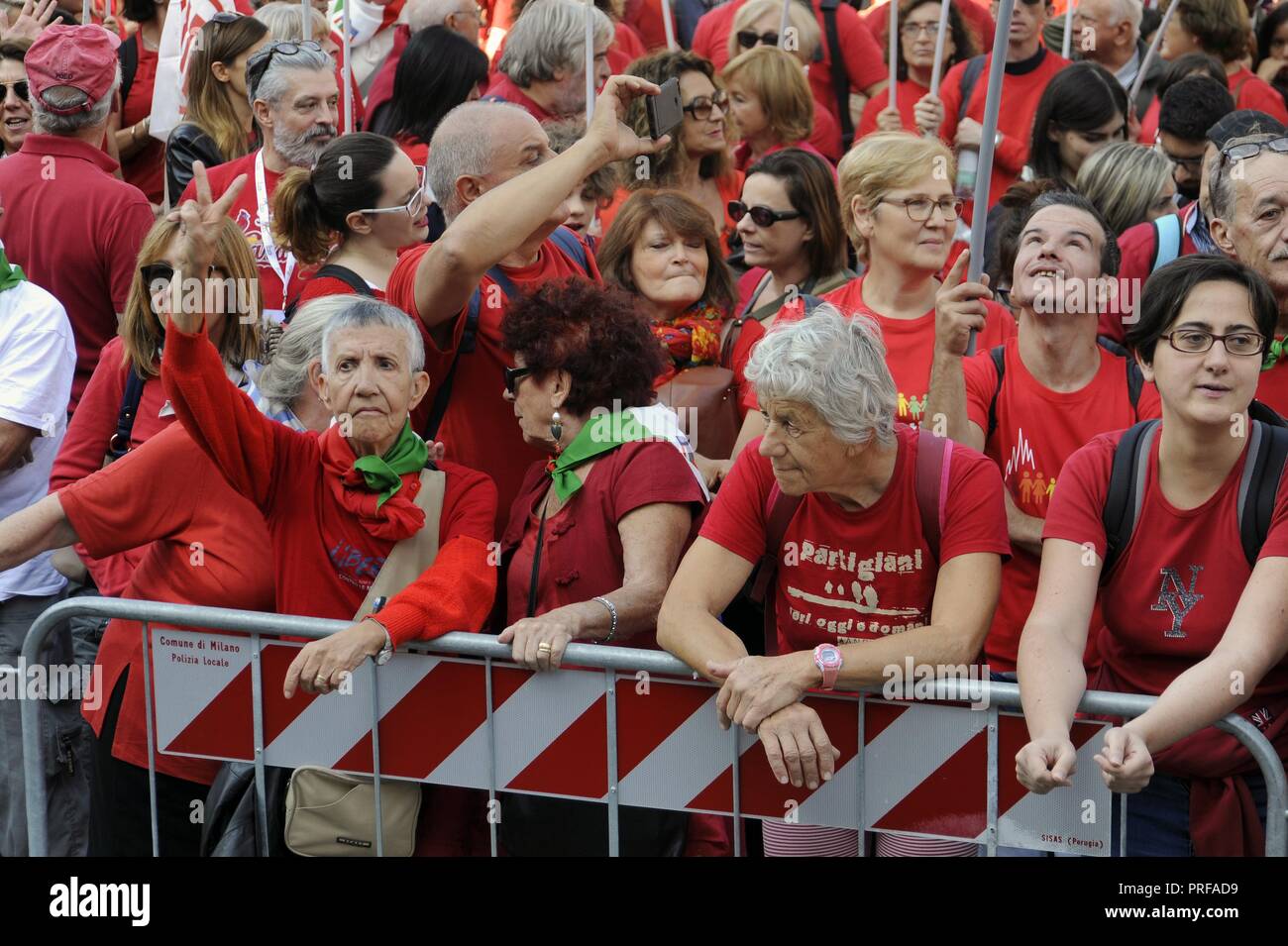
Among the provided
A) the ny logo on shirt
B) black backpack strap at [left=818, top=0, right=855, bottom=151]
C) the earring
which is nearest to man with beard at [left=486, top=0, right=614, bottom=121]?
black backpack strap at [left=818, top=0, right=855, bottom=151]

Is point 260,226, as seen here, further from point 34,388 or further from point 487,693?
point 487,693

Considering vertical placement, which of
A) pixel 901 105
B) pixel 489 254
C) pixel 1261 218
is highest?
pixel 901 105

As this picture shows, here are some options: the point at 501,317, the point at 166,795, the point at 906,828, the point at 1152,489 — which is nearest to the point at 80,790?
the point at 166,795

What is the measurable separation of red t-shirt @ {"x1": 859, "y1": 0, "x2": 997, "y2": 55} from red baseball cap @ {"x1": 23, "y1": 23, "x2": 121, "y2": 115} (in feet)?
14.2

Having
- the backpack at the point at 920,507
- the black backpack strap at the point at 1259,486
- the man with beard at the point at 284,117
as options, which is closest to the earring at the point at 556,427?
the backpack at the point at 920,507

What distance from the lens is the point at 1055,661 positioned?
10.6 ft

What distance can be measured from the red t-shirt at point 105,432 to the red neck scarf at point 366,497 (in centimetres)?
76

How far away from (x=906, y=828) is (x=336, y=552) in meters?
1.40

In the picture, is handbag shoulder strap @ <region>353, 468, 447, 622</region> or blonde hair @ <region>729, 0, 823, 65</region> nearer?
handbag shoulder strap @ <region>353, 468, 447, 622</region>

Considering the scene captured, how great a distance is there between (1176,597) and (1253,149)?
1.50 metres

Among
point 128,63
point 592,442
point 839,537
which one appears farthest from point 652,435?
point 128,63

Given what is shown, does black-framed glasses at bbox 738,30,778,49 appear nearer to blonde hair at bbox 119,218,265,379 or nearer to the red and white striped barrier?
blonde hair at bbox 119,218,265,379

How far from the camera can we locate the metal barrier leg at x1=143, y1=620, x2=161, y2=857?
150 inches

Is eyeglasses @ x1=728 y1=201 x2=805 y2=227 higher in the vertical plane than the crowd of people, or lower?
higher
